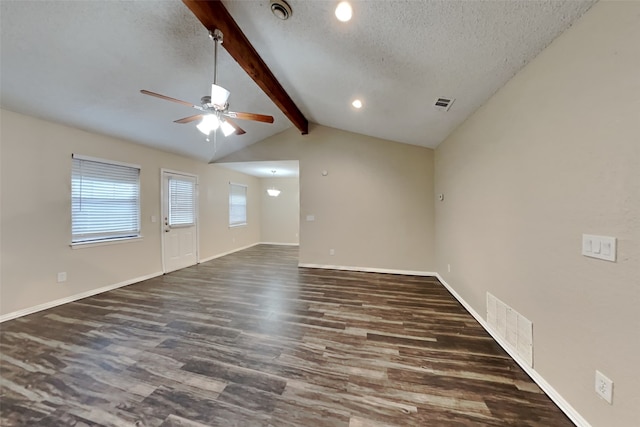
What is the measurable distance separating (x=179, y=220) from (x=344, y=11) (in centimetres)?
493

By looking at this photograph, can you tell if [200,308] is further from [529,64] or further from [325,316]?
[529,64]

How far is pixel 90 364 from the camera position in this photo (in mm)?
1958

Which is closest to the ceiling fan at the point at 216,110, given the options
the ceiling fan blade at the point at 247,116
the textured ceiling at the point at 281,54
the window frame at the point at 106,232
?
the ceiling fan blade at the point at 247,116

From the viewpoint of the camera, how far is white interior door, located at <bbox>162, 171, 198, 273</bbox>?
477cm

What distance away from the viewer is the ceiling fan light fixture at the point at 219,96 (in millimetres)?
2077

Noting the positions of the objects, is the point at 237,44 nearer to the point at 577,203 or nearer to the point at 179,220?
the point at 577,203

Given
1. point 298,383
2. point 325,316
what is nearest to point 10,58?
point 298,383

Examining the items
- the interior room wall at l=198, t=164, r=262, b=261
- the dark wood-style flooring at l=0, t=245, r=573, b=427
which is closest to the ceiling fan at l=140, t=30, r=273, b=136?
the dark wood-style flooring at l=0, t=245, r=573, b=427

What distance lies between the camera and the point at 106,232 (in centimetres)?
380

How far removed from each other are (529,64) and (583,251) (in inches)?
58.2

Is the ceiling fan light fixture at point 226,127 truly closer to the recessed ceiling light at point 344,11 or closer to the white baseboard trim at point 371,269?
the recessed ceiling light at point 344,11

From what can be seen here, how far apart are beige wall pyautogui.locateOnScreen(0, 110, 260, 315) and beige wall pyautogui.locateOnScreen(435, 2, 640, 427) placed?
17.5 ft

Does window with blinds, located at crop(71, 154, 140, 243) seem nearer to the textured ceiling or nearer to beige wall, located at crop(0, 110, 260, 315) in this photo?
beige wall, located at crop(0, 110, 260, 315)

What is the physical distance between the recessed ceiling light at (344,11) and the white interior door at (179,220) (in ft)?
14.5
